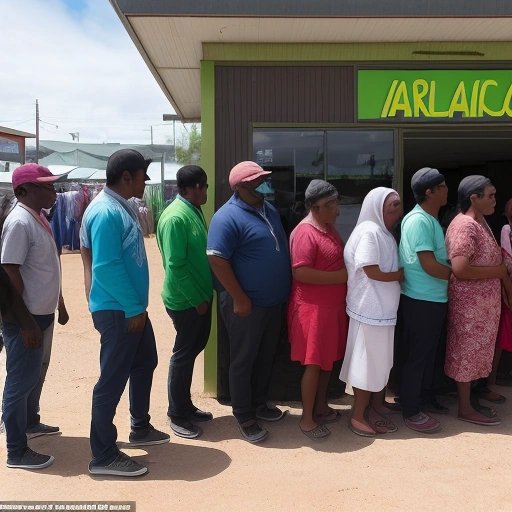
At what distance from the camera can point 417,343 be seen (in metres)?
4.00

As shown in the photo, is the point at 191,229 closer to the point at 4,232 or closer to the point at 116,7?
the point at 4,232

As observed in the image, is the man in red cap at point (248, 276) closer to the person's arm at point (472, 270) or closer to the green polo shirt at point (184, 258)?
the green polo shirt at point (184, 258)

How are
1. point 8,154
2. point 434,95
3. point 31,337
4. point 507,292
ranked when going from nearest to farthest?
point 31,337 < point 507,292 < point 434,95 < point 8,154

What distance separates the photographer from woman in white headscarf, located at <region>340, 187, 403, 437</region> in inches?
148

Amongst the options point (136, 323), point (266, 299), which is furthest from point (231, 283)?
point (136, 323)

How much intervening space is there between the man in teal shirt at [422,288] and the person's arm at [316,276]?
20.5 inches

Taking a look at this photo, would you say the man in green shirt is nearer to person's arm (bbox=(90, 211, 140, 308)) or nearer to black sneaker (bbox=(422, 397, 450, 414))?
person's arm (bbox=(90, 211, 140, 308))

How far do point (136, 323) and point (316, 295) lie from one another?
48.4 inches

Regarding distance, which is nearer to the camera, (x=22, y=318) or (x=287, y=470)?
(x=22, y=318)

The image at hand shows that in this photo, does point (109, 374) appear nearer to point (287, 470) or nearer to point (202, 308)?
point (202, 308)

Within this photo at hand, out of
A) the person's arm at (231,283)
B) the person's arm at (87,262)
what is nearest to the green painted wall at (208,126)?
the person's arm at (231,283)

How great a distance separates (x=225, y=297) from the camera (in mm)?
3961

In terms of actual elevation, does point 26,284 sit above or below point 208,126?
below

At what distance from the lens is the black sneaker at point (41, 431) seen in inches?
155
